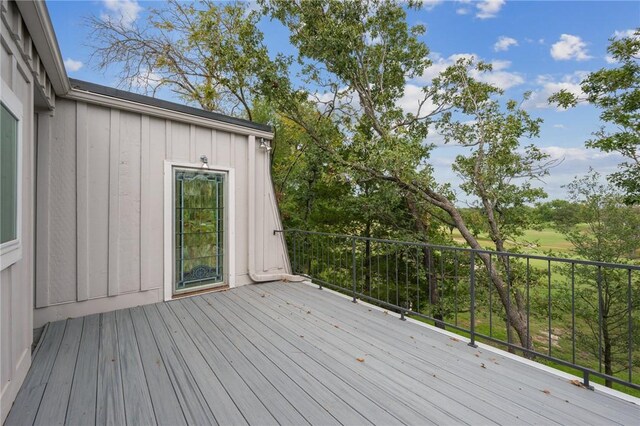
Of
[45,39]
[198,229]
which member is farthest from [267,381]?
[45,39]

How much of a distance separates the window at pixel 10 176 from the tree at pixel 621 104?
28.2ft

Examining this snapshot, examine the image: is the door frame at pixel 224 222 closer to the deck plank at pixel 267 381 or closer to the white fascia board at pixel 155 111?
the white fascia board at pixel 155 111

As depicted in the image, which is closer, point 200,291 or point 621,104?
point 200,291

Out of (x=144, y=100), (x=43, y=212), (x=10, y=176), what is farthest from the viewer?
(x=144, y=100)

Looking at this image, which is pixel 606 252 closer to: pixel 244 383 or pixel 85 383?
pixel 244 383

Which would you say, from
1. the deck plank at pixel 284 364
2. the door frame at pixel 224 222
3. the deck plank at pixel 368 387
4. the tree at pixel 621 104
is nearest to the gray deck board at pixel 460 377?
the deck plank at pixel 368 387

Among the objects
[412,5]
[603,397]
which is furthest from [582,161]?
[603,397]

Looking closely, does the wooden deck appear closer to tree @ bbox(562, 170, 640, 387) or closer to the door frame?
the door frame

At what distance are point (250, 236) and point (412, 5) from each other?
6.38 m

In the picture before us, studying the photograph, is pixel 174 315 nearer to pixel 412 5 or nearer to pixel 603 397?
pixel 603 397

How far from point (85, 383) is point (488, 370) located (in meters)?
2.75

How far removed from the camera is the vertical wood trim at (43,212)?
2721 millimetres

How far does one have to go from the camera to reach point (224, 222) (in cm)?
409

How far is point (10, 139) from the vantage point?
1667 millimetres
